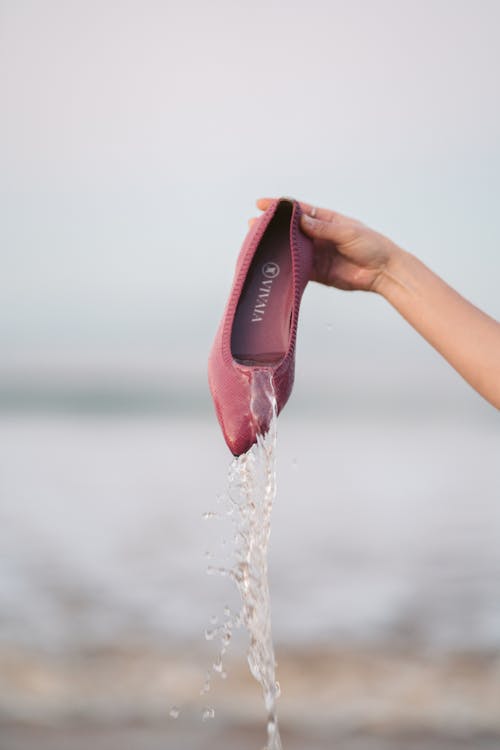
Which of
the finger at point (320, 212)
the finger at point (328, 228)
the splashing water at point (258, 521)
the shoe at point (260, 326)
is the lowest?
the splashing water at point (258, 521)

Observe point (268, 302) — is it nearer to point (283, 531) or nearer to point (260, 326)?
point (260, 326)

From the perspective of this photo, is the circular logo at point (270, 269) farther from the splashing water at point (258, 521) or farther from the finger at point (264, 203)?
the splashing water at point (258, 521)

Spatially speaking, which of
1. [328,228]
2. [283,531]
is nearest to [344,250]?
[328,228]

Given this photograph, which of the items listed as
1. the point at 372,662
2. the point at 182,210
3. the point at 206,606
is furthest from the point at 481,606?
the point at 182,210

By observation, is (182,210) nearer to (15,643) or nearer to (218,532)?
(218,532)

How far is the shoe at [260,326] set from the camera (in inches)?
55.9

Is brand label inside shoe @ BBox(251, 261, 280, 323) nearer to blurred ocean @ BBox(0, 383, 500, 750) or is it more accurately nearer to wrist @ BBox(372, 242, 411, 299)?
wrist @ BBox(372, 242, 411, 299)

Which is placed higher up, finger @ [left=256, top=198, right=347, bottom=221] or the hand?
finger @ [left=256, top=198, right=347, bottom=221]

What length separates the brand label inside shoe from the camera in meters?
1.59

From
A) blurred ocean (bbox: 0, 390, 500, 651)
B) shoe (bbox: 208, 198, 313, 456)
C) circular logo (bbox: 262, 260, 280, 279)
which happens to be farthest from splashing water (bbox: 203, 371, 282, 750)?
blurred ocean (bbox: 0, 390, 500, 651)

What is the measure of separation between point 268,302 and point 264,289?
0.03 meters

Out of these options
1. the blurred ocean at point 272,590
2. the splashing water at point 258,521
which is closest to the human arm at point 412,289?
the splashing water at point 258,521

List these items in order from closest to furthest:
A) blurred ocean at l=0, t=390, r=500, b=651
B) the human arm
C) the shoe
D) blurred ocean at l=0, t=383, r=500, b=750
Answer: the shoe → the human arm → blurred ocean at l=0, t=383, r=500, b=750 → blurred ocean at l=0, t=390, r=500, b=651

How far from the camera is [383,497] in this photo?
5.48 metres
